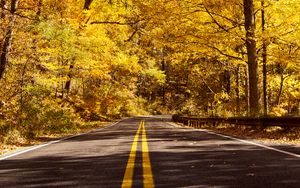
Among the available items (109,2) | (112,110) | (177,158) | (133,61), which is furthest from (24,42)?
(112,110)

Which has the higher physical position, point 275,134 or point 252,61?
point 252,61

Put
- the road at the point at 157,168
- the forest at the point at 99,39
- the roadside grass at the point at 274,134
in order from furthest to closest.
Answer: the forest at the point at 99,39, the roadside grass at the point at 274,134, the road at the point at 157,168

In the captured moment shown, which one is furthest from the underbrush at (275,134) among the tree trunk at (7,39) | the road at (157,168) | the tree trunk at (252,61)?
the tree trunk at (7,39)

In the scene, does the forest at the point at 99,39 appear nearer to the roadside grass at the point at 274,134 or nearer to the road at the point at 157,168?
the roadside grass at the point at 274,134

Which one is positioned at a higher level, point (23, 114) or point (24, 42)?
point (24, 42)

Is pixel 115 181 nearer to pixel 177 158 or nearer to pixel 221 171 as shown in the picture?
pixel 221 171

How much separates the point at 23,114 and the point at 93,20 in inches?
466

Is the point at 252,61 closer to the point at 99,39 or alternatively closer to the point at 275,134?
the point at 275,134

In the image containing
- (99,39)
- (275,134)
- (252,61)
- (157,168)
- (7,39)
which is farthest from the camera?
(99,39)

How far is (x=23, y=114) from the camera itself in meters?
16.9

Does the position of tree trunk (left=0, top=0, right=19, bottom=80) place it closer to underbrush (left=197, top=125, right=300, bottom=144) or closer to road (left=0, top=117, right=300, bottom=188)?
road (left=0, top=117, right=300, bottom=188)

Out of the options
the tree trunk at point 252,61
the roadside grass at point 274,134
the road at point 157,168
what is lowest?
the road at point 157,168

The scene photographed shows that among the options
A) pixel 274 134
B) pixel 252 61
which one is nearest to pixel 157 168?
pixel 274 134

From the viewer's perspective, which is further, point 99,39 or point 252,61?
point 99,39
